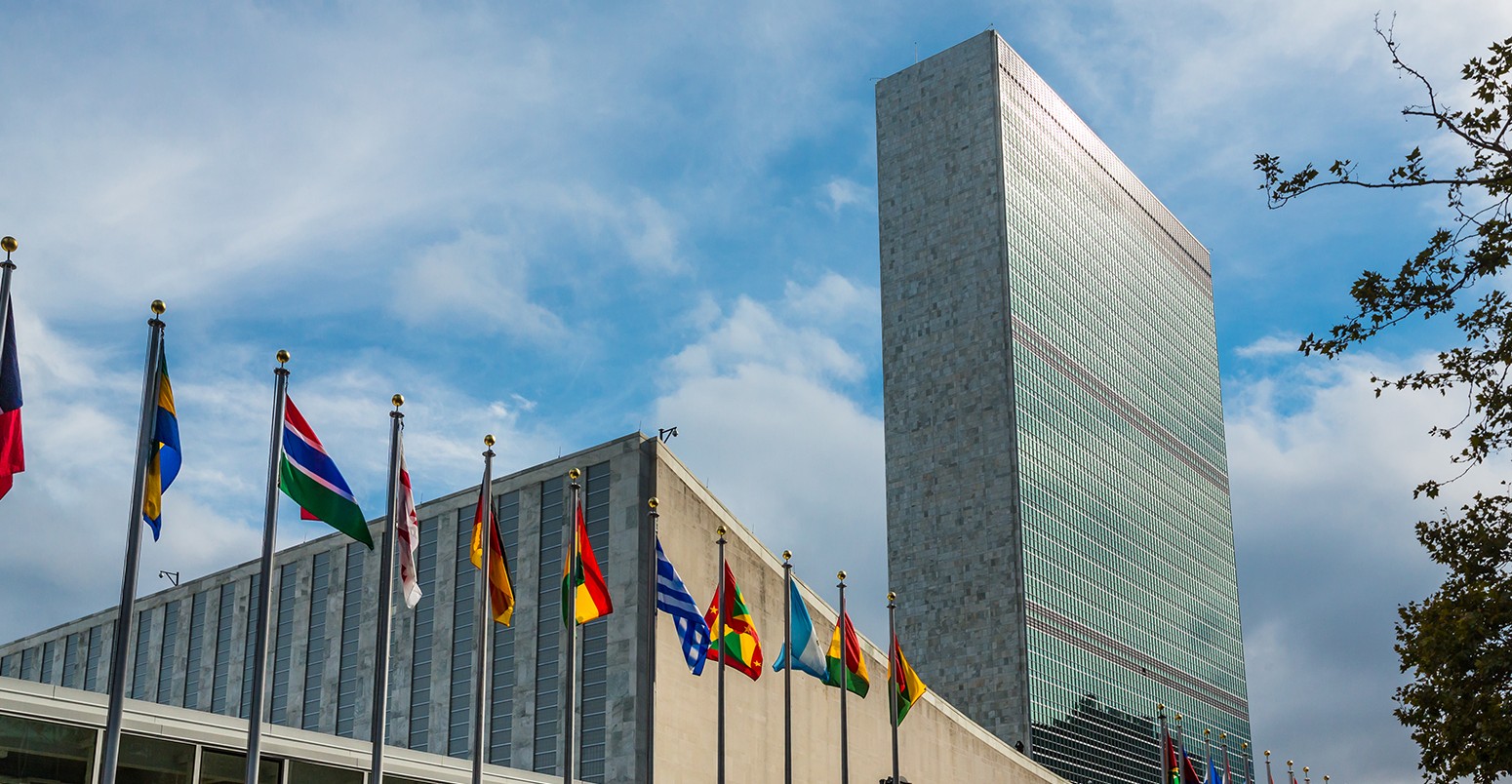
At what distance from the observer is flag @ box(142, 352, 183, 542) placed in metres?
24.0

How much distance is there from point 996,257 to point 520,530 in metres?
101

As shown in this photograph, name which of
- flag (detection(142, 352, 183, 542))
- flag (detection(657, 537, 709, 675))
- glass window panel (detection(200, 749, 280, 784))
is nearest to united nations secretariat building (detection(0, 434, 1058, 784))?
glass window panel (detection(200, 749, 280, 784))

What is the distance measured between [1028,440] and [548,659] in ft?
326

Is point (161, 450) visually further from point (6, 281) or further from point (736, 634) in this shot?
point (736, 634)

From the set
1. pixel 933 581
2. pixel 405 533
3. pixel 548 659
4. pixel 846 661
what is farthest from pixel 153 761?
pixel 933 581

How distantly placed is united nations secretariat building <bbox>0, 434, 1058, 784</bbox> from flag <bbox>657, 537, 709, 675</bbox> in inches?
322

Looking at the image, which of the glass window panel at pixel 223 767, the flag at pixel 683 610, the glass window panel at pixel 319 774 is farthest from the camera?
the flag at pixel 683 610

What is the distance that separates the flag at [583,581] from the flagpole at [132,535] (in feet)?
34.7

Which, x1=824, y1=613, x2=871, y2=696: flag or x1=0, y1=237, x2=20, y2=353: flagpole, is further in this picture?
x1=824, y1=613, x2=871, y2=696: flag

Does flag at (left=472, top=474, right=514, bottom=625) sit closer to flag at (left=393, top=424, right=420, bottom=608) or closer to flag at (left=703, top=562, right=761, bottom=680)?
flag at (left=393, top=424, right=420, bottom=608)

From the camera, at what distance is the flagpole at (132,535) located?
21.9 meters

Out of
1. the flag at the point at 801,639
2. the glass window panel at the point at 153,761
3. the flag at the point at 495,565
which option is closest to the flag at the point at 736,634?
the flag at the point at 801,639

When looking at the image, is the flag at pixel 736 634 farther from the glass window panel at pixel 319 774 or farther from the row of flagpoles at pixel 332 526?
the glass window panel at pixel 319 774

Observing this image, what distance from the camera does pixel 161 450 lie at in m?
24.5
